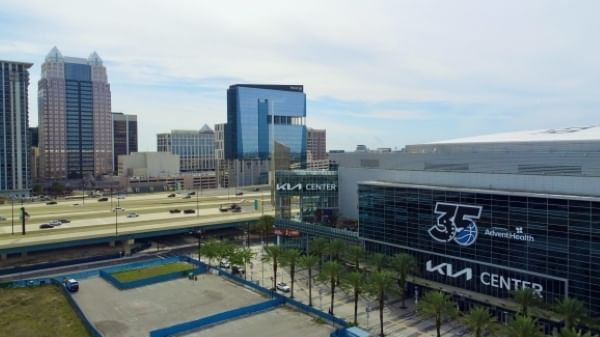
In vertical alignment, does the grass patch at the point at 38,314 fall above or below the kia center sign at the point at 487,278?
below

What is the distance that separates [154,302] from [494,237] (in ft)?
134

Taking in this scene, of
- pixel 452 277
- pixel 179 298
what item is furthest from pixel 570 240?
pixel 179 298

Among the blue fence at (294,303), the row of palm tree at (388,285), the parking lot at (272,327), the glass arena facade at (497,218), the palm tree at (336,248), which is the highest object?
the glass arena facade at (497,218)

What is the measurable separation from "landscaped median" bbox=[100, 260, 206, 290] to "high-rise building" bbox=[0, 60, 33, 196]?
12659 centimetres

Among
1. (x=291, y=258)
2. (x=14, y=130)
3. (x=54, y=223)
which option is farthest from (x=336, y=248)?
(x=14, y=130)

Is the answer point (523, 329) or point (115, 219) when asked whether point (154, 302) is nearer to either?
point (523, 329)

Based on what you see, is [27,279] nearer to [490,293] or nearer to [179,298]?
[179,298]

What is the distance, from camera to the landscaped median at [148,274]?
2544 inches

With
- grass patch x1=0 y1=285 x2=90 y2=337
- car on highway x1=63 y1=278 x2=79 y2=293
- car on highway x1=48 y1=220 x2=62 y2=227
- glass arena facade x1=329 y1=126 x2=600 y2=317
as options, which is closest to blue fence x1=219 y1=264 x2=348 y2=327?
glass arena facade x1=329 y1=126 x2=600 y2=317

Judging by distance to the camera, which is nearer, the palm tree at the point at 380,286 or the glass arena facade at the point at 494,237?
the glass arena facade at the point at 494,237

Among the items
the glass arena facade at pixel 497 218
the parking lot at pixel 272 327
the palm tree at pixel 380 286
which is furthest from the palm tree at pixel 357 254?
the parking lot at pixel 272 327

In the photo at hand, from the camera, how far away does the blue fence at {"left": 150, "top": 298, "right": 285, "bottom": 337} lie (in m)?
46.0

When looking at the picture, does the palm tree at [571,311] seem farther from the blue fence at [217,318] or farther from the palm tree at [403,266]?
the blue fence at [217,318]

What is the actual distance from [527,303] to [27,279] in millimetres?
66418
